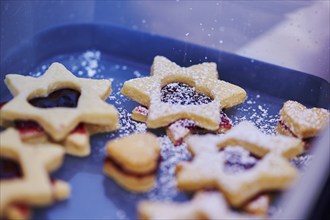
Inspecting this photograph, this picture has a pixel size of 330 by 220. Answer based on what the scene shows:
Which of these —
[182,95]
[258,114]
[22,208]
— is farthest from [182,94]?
[22,208]

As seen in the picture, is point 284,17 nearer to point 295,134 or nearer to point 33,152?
point 295,134

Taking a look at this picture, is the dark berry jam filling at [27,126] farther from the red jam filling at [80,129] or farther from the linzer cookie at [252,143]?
the linzer cookie at [252,143]

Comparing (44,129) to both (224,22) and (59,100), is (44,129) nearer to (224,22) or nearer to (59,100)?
(59,100)

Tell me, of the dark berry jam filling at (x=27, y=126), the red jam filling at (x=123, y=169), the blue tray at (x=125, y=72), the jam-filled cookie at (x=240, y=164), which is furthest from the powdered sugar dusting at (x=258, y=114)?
the dark berry jam filling at (x=27, y=126)

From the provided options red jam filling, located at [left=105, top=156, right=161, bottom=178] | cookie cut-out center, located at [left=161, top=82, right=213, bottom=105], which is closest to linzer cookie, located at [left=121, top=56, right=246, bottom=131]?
cookie cut-out center, located at [left=161, top=82, right=213, bottom=105]

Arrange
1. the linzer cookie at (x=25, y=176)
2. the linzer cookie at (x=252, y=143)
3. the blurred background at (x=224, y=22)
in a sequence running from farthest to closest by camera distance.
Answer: the blurred background at (x=224, y=22), the linzer cookie at (x=252, y=143), the linzer cookie at (x=25, y=176)

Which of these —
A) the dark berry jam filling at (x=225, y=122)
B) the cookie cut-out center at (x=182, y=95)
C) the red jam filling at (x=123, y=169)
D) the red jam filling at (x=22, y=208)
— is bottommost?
the red jam filling at (x=22, y=208)

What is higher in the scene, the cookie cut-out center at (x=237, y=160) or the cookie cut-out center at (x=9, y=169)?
the cookie cut-out center at (x=237, y=160)

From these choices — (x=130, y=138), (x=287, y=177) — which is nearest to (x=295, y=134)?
(x=287, y=177)

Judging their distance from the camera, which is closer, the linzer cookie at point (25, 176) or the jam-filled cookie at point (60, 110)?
the linzer cookie at point (25, 176)
